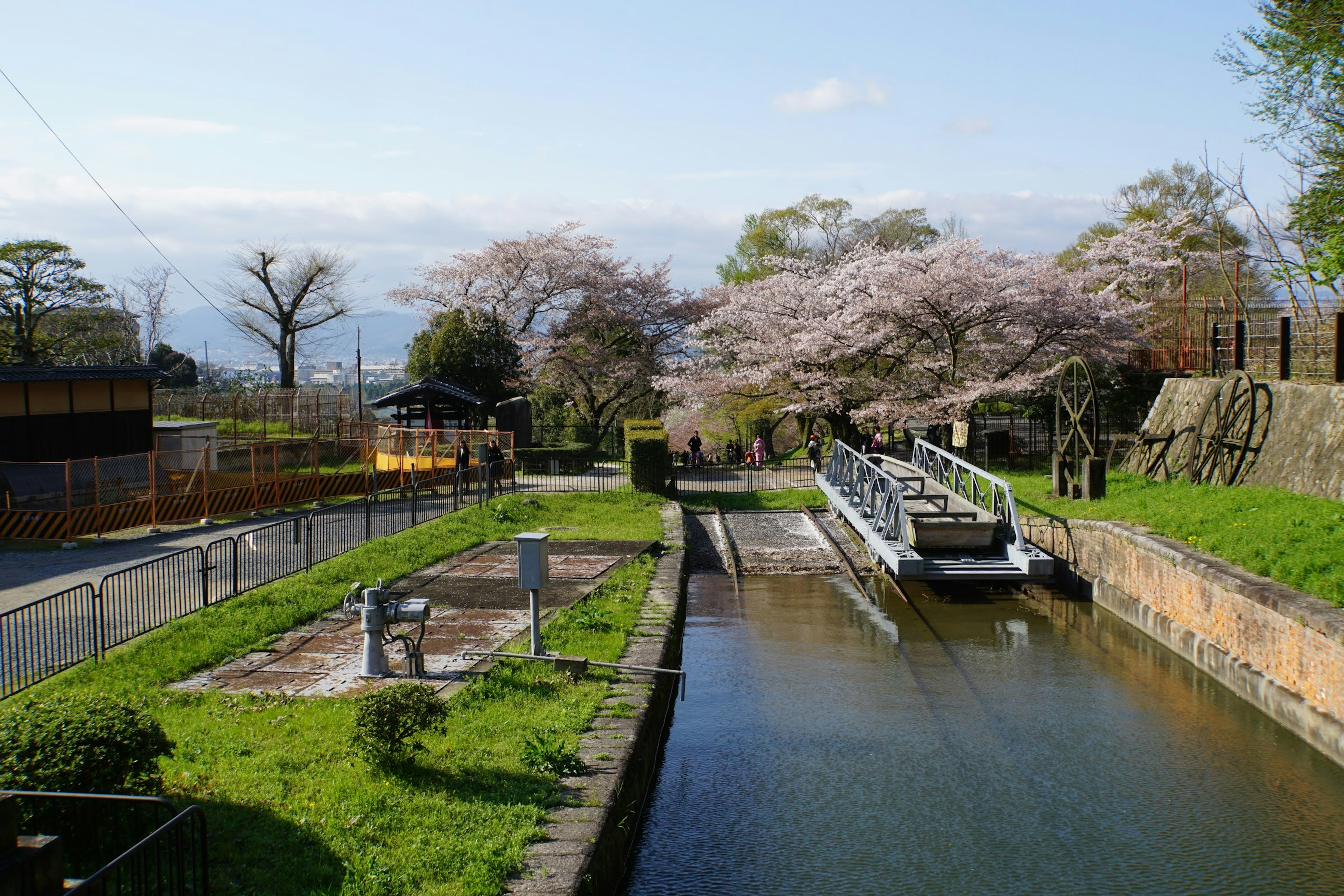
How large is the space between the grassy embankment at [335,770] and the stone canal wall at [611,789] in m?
0.15

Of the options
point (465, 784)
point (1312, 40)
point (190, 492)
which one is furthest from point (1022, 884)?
point (1312, 40)

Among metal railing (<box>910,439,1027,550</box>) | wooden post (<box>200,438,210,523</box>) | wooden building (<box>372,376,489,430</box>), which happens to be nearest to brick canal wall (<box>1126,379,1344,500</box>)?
metal railing (<box>910,439,1027,550</box>)

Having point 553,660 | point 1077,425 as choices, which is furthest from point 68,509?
point 1077,425

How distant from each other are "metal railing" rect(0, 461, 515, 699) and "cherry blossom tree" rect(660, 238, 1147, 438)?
42.5 feet

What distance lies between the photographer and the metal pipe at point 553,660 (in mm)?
9773

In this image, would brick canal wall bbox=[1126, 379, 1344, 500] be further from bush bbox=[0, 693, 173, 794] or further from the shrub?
bush bbox=[0, 693, 173, 794]

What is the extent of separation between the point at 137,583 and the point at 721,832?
8165 millimetres

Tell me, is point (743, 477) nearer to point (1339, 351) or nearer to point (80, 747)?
point (1339, 351)

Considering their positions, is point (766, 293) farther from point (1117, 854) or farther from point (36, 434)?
point (1117, 854)

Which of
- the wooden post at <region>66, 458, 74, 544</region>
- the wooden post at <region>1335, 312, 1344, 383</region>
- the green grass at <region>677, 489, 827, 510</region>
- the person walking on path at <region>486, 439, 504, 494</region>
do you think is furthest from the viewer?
the person walking on path at <region>486, 439, 504, 494</region>

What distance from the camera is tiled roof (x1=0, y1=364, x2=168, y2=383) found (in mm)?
20625

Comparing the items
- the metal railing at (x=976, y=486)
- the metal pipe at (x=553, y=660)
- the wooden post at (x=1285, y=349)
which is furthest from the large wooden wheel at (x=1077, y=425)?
the metal pipe at (x=553, y=660)

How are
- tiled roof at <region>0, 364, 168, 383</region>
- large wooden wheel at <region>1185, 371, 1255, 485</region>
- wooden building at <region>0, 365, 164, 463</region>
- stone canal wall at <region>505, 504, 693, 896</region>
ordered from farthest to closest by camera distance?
wooden building at <region>0, 365, 164, 463</region>, tiled roof at <region>0, 364, 168, 383</region>, large wooden wheel at <region>1185, 371, 1255, 485</region>, stone canal wall at <region>505, 504, 693, 896</region>

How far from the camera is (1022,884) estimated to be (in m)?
7.00
